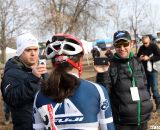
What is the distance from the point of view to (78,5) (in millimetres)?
36688

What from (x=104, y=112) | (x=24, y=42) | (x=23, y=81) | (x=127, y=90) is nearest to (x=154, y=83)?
(x=127, y=90)

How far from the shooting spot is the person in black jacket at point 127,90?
4301 mm

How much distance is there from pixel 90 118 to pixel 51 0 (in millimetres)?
33760

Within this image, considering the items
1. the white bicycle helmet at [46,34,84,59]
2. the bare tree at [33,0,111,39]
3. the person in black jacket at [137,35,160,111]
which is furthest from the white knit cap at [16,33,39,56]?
the bare tree at [33,0,111,39]

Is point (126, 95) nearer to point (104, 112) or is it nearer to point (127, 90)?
point (127, 90)

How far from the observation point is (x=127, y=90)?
14.2ft

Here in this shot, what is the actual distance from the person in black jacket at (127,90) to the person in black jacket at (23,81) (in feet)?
3.11

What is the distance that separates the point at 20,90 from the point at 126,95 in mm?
1363

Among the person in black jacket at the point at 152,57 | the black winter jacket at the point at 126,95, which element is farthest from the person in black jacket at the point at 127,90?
the person in black jacket at the point at 152,57

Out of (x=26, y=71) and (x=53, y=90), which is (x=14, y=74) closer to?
(x=26, y=71)

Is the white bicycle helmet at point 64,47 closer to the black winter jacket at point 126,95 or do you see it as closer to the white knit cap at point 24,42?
the white knit cap at point 24,42

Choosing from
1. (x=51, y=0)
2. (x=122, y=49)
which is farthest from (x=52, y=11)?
(x=122, y=49)

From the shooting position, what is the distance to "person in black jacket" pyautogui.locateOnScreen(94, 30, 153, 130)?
169 inches

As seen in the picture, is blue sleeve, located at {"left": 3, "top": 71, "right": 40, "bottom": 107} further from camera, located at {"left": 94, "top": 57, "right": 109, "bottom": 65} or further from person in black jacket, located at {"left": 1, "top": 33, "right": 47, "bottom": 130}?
camera, located at {"left": 94, "top": 57, "right": 109, "bottom": 65}
